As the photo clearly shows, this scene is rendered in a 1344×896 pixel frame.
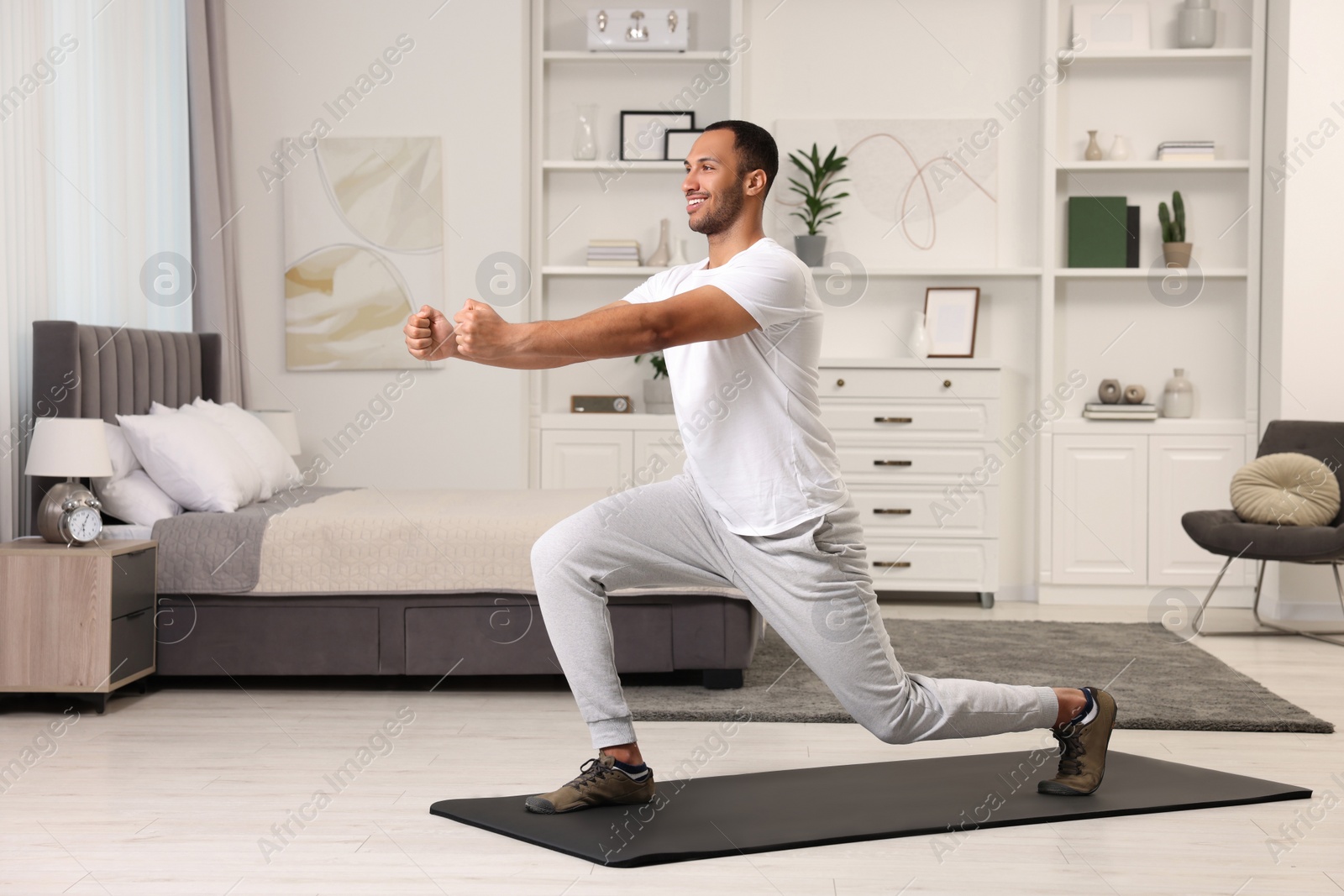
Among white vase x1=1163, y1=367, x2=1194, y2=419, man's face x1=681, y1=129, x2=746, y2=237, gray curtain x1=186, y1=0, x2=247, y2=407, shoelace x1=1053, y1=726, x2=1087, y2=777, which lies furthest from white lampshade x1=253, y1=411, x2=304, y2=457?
white vase x1=1163, y1=367, x2=1194, y2=419

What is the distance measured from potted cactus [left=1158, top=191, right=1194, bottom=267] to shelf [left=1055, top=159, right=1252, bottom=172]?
0.12m

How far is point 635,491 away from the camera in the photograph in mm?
2443

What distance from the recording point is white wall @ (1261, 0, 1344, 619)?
516cm

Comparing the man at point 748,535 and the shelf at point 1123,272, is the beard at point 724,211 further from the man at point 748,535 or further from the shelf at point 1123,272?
the shelf at point 1123,272

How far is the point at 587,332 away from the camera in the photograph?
196 cm

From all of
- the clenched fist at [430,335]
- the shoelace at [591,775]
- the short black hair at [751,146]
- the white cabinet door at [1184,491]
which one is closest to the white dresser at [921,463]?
the white cabinet door at [1184,491]

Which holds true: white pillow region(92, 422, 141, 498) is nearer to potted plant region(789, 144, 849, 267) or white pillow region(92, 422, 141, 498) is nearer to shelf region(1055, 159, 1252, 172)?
potted plant region(789, 144, 849, 267)

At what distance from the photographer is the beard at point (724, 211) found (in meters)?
2.38

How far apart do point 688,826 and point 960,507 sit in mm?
3337

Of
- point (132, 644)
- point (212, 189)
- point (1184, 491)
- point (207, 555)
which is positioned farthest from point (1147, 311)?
point (132, 644)

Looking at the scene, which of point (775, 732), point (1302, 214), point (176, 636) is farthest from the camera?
point (1302, 214)

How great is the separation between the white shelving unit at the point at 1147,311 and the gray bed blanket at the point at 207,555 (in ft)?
11.5

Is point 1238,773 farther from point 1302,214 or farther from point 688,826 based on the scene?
point 1302,214

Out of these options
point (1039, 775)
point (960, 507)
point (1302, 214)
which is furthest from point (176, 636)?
point (1302, 214)
